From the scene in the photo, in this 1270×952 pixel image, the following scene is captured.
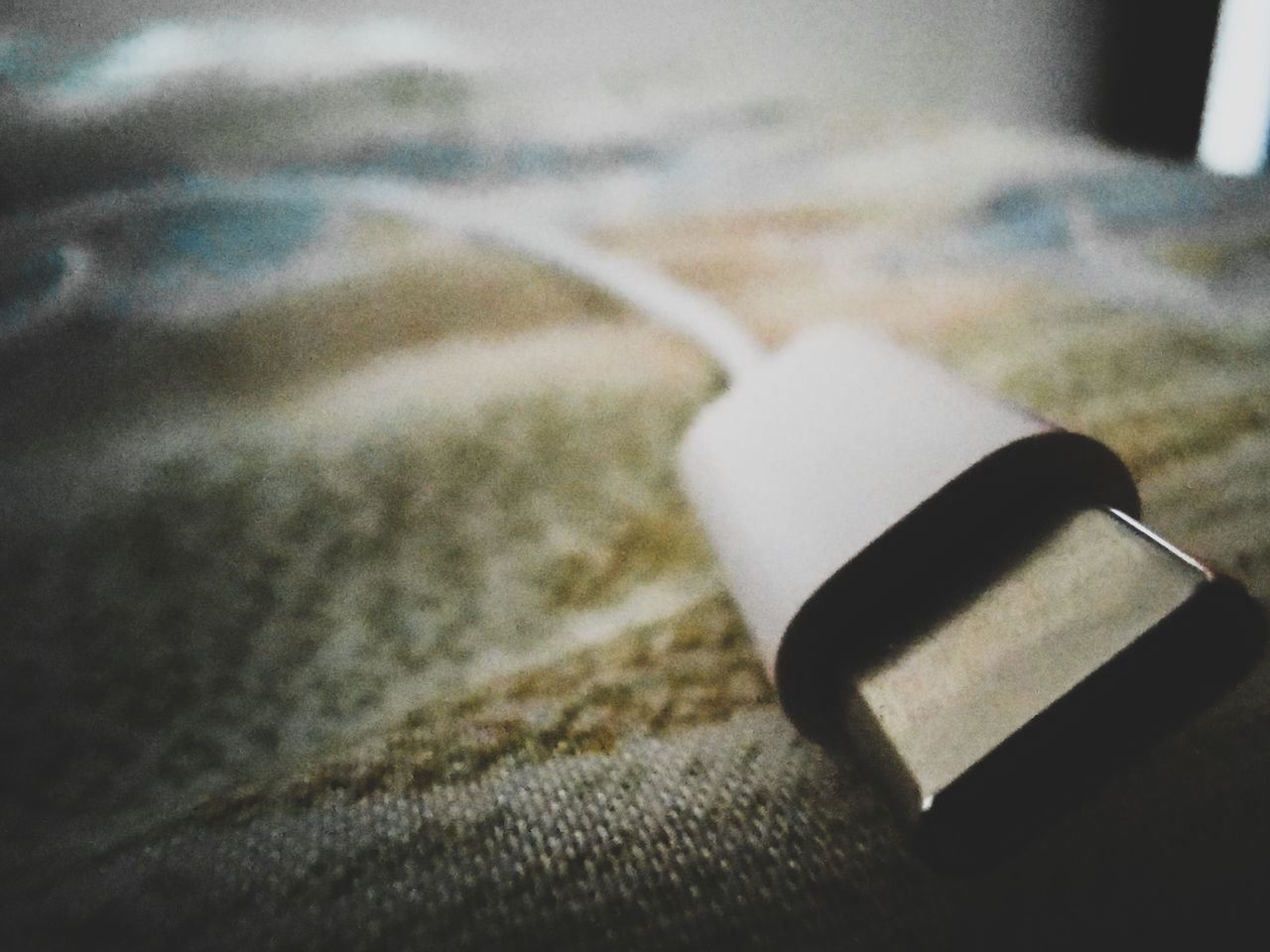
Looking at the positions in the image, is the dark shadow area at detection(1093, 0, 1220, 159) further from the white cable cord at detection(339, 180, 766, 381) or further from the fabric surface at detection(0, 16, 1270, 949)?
the white cable cord at detection(339, 180, 766, 381)

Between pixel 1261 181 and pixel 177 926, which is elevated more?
pixel 1261 181

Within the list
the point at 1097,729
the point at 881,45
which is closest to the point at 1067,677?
the point at 1097,729

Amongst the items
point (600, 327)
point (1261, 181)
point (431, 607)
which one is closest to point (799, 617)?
point (431, 607)

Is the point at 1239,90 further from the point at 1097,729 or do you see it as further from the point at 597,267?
the point at 1097,729

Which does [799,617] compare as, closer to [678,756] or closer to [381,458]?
[678,756]

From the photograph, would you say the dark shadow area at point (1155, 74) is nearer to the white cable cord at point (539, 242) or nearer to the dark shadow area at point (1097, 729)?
the white cable cord at point (539, 242)

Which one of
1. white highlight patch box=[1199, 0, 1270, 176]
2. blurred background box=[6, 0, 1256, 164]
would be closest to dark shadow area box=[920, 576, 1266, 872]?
blurred background box=[6, 0, 1256, 164]
